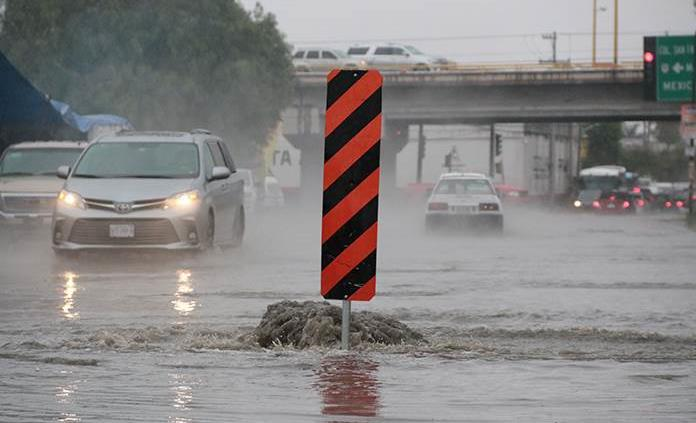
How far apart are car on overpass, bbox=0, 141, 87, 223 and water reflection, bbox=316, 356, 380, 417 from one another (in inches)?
650

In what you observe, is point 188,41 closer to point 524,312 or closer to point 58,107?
point 58,107

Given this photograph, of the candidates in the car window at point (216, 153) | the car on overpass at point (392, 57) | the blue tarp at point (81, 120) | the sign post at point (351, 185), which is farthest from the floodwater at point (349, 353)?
the car on overpass at point (392, 57)

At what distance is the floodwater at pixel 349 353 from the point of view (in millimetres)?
7895

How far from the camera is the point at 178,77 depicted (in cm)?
5359

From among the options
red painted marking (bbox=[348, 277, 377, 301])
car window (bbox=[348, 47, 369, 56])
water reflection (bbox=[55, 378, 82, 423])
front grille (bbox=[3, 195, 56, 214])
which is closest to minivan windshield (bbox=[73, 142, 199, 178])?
front grille (bbox=[3, 195, 56, 214])

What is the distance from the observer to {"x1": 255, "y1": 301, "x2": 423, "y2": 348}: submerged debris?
10.3 m

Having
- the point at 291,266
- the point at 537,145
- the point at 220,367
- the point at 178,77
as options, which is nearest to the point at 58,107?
the point at 291,266

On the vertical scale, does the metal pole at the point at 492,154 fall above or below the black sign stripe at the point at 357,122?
below

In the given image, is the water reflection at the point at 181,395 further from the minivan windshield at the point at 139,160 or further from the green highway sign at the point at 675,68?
the green highway sign at the point at 675,68

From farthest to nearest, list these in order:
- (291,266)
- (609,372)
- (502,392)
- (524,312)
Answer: (291,266)
(524,312)
(609,372)
(502,392)

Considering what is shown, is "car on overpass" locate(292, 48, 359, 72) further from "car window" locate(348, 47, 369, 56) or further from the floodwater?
the floodwater

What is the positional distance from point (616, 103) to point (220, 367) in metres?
57.1

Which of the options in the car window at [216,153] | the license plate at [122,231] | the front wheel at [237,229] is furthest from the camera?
the front wheel at [237,229]

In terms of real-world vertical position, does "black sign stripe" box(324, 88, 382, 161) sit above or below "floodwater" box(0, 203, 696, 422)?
above
